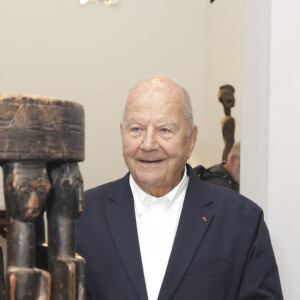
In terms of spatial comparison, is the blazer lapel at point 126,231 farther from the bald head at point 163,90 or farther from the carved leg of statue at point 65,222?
the carved leg of statue at point 65,222

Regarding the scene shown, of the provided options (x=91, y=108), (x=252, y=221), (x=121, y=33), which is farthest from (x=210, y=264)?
(x=121, y=33)

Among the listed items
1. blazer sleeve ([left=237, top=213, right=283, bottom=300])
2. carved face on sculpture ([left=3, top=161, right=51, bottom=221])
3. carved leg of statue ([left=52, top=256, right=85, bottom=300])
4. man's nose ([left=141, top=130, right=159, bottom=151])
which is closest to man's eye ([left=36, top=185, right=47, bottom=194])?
carved face on sculpture ([left=3, top=161, right=51, bottom=221])

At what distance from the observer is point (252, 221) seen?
6.21 feet

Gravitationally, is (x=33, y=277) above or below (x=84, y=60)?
below

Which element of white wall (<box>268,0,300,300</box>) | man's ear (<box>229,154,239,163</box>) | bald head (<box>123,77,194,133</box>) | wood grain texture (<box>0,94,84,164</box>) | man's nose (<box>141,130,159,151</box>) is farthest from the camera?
man's ear (<box>229,154,239,163</box>)

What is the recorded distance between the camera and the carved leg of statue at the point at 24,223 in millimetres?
813

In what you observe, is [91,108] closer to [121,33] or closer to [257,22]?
[121,33]

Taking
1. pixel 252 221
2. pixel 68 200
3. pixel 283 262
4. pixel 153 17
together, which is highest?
pixel 153 17

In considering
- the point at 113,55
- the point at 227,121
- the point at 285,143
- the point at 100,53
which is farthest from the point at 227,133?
the point at 285,143

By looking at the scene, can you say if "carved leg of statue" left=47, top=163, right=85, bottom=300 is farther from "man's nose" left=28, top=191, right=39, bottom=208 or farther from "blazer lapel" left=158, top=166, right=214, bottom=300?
"blazer lapel" left=158, top=166, right=214, bottom=300

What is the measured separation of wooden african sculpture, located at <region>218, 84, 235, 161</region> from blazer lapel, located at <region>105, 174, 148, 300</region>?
3885 mm

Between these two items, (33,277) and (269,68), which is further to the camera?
(269,68)

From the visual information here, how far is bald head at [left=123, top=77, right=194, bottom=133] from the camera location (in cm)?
A: 181

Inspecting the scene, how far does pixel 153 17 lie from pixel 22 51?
155 cm
